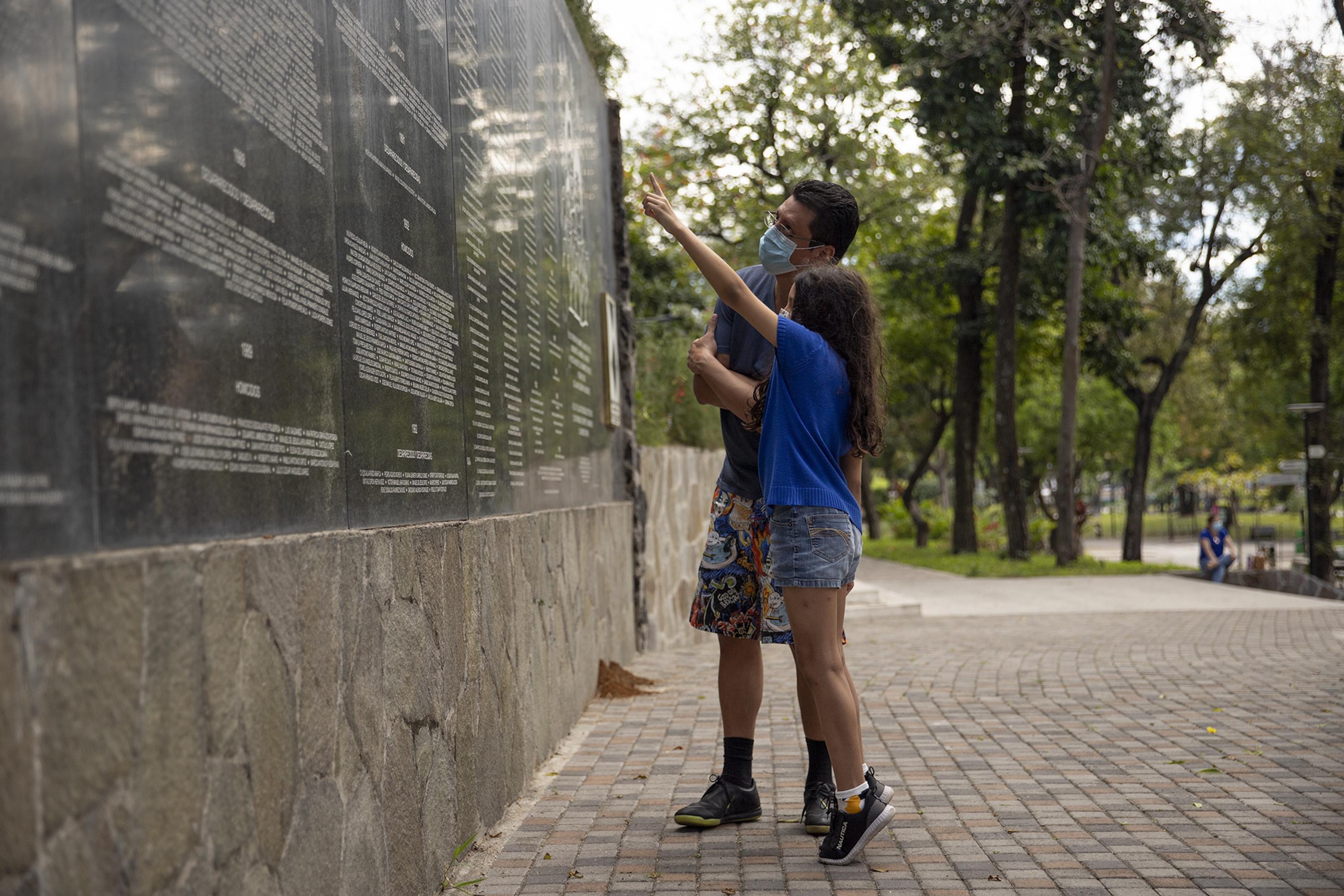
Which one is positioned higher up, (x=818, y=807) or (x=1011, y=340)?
(x=1011, y=340)

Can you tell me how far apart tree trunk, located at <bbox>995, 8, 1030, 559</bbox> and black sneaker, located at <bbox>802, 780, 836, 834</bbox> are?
63.1ft

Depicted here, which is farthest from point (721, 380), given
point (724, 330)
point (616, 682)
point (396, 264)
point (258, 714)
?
point (616, 682)

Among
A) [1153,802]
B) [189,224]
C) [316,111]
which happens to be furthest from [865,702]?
[189,224]

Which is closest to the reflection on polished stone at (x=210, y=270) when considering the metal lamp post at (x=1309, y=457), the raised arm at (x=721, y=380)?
the raised arm at (x=721, y=380)

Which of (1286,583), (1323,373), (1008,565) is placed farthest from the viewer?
(1323,373)

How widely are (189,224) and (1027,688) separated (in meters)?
6.50

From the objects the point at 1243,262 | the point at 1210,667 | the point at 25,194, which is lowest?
the point at 1210,667

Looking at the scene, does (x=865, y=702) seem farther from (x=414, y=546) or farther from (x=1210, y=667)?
(x=414, y=546)

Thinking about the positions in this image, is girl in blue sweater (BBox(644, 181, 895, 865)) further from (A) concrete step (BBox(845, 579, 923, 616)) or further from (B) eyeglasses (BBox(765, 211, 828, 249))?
(A) concrete step (BBox(845, 579, 923, 616))

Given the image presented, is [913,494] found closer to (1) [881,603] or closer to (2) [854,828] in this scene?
(1) [881,603]

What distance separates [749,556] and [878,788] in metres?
0.90

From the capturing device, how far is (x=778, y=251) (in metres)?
4.19

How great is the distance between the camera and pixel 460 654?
Result: 3920 millimetres

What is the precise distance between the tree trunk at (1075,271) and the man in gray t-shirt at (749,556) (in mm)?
17311
